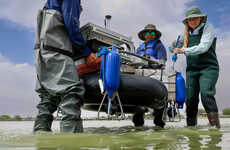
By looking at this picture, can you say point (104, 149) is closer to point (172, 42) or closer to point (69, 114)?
point (69, 114)

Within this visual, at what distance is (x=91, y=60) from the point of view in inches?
102

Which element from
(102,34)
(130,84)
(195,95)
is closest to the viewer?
(130,84)

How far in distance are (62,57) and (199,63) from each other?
2.04 m

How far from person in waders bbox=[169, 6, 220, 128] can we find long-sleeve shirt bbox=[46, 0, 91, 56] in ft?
4.87

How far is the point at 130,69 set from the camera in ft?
10.3

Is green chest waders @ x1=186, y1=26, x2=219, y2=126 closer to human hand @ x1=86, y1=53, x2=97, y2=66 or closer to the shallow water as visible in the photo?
the shallow water

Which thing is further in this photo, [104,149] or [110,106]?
[110,106]

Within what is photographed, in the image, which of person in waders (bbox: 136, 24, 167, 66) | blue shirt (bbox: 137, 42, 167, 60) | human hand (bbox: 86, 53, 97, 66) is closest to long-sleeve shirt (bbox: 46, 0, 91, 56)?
human hand (bbox: 86, 53, 97, 66)

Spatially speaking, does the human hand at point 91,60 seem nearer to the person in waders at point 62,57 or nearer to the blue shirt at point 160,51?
the person in waders at point 62,57

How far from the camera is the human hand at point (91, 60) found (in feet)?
8.46

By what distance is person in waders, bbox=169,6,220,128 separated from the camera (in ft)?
10.2

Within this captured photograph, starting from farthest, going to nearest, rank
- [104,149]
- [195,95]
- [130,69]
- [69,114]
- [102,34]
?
[195,95], [130,69], [102,34], [69,114], [104,149]

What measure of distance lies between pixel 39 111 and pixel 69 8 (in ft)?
3.76

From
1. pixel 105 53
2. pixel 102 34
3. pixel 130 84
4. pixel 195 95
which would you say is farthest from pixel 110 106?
pixel 195 95
